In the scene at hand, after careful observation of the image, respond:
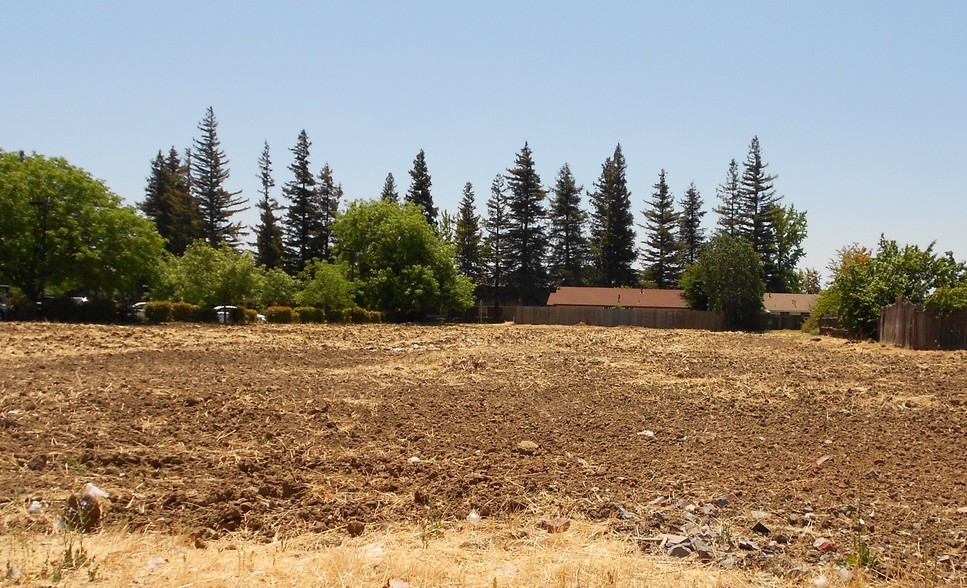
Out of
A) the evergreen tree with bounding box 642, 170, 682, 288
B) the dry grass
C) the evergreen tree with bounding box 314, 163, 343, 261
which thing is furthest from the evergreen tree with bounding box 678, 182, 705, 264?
the dry grass

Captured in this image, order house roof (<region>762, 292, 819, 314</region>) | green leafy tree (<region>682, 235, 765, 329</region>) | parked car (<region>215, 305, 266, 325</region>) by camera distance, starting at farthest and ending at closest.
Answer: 1. house roof (<region>762, 292, 819, 314</region>)
2. green leafy tree (<region>682, 235, 765, 329</region>)
3. parked car (<region>215, 305, 266, 325</region>)

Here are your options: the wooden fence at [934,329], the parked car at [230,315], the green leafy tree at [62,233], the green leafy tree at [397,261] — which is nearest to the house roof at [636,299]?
the green leafy tree at [397,261]

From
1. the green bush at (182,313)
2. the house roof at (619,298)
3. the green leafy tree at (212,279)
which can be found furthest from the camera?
the house roof at (619,298)

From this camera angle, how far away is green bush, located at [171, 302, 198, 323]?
3450 centimetres

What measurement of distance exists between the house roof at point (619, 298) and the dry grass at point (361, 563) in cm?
5438

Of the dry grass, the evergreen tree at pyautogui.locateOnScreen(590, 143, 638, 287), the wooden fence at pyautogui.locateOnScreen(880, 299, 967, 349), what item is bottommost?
the dry grass

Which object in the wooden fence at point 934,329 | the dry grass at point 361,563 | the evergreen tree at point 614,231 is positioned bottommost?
the dry grass at point 361,563

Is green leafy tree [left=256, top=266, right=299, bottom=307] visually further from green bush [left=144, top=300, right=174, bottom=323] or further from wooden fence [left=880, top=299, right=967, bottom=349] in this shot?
wooden fence [left=880, top=299, right=967, bottom=349]

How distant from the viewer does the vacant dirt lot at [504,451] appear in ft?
19.1

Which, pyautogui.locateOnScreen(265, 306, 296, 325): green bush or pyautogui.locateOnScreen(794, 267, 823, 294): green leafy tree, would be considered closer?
pyautogui.locateOnScreen(265, 306, 296, 325): green bush

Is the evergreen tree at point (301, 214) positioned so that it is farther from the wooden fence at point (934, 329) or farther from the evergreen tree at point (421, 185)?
the wooden fence at point (934, 329)

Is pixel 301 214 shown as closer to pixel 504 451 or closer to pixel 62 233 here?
pixel 62 233

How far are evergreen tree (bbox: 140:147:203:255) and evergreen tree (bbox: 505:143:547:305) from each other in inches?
1188

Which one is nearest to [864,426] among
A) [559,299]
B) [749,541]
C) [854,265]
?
[749,541]
